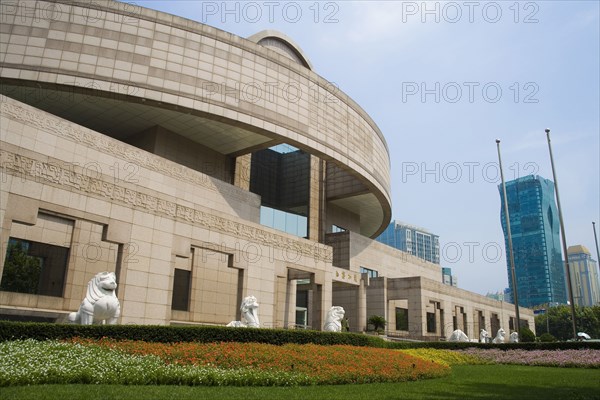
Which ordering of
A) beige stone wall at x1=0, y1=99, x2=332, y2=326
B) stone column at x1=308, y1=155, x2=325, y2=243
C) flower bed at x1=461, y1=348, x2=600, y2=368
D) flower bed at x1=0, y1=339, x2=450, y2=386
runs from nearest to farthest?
flower bed at x1=0, y1=339, x2=450, y2=386 < flower bed at x1=461, y1=348, x2=600, y2=368 < beige stone wall at x1=0, y1=99, x2=332, y2=326 < stone column at x1=308, y1=155, x2=325, y2=243

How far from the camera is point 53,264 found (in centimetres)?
2956

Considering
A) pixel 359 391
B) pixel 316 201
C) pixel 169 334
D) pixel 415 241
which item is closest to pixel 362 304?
pixel 316 201

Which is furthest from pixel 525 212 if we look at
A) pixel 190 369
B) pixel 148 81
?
pixel 190 369

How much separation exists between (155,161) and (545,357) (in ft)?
69.2

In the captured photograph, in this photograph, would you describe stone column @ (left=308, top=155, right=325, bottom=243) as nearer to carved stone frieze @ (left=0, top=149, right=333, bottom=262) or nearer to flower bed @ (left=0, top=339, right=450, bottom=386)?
carved stone frieze @ (left=0, top=149, right=333, bottom=262)

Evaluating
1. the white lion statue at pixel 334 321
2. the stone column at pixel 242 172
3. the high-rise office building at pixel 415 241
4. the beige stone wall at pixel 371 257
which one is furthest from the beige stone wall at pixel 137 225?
the high-rise office building at pixel 415 241

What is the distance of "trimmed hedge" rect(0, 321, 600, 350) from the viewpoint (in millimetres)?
12125

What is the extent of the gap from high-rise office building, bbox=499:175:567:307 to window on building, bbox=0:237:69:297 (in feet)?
365

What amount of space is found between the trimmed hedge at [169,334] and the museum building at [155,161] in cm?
613

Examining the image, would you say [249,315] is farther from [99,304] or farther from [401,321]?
[401,321]

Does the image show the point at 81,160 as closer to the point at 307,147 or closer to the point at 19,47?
the point at 19,47

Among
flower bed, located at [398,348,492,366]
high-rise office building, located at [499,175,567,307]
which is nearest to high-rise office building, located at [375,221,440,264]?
high-rise office building, located at [499,175,567,307]

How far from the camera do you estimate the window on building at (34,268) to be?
29203 mm

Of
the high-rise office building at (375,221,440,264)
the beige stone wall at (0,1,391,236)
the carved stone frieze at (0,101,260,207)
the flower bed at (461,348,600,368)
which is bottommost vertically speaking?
the flower bed at (461,348,600,368)
